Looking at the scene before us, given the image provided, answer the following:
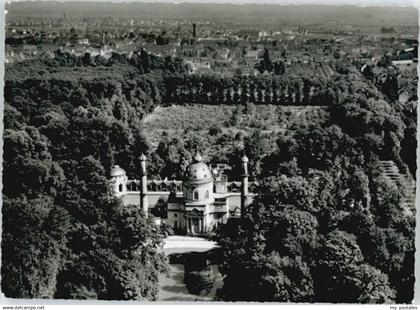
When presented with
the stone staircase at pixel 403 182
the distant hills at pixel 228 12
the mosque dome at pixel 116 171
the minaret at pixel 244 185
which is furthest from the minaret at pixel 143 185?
the stone staircase at pixel 403 182

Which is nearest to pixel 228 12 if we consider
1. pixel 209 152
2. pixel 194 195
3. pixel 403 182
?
pixel 209 152

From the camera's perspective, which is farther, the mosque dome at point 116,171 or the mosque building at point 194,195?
the mosque dome at point 116,171

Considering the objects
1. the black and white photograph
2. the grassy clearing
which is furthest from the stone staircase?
the grassy clearing

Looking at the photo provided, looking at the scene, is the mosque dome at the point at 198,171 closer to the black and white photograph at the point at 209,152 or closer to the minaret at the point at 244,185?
the black and white photograph at the point at 209,152

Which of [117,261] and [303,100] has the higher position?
[303,100]

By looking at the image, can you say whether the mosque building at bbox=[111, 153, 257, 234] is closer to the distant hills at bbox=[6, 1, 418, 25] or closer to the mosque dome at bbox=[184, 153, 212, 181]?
the mosque dome at bbox=[184, 153, 212, 181]

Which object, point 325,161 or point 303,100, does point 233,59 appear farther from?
point 325,161

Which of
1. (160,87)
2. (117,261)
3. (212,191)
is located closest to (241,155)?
(212,191)
